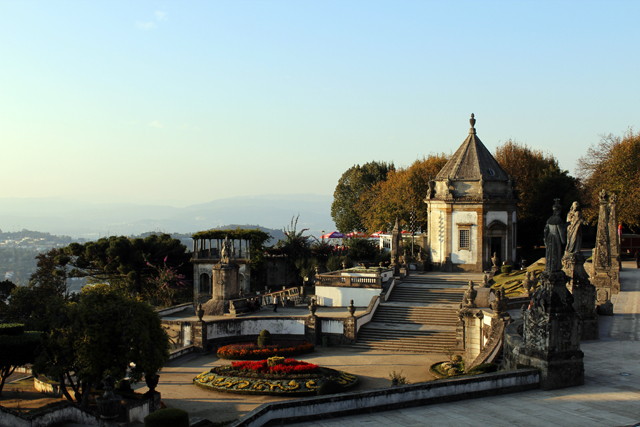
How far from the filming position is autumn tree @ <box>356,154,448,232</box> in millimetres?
60562

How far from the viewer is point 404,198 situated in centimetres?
6084

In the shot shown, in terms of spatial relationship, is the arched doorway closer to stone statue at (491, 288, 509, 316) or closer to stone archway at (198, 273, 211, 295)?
stone archway at (198, 273, 211, 295)

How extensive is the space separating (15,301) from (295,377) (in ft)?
65.8

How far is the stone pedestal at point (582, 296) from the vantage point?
19.4 metres

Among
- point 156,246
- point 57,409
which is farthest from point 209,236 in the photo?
point 57,409

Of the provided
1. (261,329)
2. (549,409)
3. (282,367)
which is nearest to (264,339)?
(261,329)

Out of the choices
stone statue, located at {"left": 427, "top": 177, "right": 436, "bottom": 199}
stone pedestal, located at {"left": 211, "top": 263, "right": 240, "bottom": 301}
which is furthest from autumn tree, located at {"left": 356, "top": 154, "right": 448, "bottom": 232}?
stone pedestal, located at {"left": 211, "top": 263, "right": 240, "bottom": 301}

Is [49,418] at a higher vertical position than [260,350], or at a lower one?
higher

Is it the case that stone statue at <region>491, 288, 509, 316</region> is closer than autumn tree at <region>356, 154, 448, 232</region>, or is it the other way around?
stone statue at <region>491, 288, 509, 316</region>

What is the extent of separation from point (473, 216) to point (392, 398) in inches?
1399

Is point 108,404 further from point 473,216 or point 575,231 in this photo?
point 473,216

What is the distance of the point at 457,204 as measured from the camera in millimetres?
46062

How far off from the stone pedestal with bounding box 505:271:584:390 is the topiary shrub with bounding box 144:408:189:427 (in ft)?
29.0

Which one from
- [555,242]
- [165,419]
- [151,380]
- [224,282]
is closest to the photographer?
[555,242]
